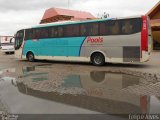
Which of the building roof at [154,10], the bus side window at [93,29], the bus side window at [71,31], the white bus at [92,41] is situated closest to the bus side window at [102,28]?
the white bus at [92,41]

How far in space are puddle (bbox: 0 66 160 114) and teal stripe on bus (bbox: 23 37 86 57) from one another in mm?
7156

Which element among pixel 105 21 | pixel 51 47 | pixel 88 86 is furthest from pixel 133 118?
pixel 51 47

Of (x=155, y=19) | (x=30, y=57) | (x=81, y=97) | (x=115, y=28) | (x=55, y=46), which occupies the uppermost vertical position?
(x=155, y=19)

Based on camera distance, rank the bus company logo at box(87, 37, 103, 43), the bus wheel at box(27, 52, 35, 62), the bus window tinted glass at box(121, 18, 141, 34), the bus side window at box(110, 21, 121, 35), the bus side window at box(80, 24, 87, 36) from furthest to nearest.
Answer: the bus wheel at box(27, 52, 35, 62)
the bus side window at box(80, 24, 87, 36)
the bus company logo at box(87, 37, 103, 43)
the bus side window at box(110, 21, 121, 35)
the bus window tinted glass at box(121, 18, 141, 34)

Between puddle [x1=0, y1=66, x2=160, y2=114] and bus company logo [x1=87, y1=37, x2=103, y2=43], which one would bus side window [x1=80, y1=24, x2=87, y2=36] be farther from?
puddle [x1=0, y1=66, x2=160, y2=114]

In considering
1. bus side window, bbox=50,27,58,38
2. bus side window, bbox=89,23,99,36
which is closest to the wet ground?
bus side window, bbox=89,23,99,36

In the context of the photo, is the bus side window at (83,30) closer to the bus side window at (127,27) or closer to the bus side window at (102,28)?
the bus side window at (102,28)

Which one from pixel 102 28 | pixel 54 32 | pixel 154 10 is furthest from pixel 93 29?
pixel 154 10

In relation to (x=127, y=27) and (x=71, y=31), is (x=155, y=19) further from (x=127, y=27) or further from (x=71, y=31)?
(x=127, y=27)

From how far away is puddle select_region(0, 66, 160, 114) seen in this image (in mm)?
5930

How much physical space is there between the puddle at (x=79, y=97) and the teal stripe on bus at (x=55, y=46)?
7.16 meters

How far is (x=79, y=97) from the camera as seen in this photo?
7094 mm

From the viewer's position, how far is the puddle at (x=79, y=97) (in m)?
5.93

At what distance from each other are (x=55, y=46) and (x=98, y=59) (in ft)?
12.3
